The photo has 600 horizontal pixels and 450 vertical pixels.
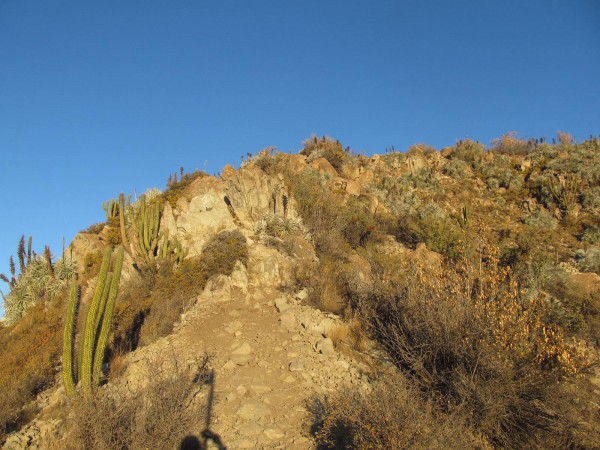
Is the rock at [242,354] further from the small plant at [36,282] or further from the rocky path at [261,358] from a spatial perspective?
the small plant at [36,282]

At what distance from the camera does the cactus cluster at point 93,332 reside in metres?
6.49

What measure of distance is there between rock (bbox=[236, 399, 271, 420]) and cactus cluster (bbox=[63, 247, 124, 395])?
2356 millimetres

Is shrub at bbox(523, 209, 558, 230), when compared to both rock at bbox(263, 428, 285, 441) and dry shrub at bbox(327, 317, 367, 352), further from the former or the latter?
rock at bbox(263, 428, 285, 441)

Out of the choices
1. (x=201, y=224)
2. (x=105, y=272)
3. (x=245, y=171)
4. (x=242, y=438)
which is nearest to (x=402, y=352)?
(x=242, y=438)

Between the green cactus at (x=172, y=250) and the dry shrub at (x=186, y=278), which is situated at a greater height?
the green cactus at (x=172, y=250)

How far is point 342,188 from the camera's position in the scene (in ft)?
64.2

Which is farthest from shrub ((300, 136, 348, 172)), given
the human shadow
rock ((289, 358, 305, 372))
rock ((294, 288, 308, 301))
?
the human shadow

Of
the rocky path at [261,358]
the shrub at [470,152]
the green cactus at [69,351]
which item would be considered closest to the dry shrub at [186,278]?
the rocky path at [261,358]

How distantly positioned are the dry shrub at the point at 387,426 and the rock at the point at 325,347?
2276 mm

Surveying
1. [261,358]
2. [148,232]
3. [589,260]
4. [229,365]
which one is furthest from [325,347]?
[589,260]

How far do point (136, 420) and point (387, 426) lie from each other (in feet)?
9.57

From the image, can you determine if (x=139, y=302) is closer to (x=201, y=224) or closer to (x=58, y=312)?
(x=58, y=312)

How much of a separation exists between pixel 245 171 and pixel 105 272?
9.75 m

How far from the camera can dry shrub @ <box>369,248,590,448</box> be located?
5.20m
